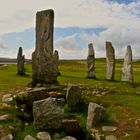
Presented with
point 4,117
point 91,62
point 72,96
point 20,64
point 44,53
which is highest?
point 44,53

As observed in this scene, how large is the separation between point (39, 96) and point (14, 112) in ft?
9.50

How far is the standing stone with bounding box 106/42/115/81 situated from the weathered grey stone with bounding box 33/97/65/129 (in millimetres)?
23269

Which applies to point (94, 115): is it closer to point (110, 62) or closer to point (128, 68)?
point (128, 68)

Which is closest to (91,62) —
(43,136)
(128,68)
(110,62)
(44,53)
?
(110,62)

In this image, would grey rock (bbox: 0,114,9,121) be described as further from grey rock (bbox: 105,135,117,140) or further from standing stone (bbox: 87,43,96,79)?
standing stone (bbox: 87,43,96,79)

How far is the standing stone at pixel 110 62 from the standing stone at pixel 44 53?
12.3 m

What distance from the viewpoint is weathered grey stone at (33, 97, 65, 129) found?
1992 cm

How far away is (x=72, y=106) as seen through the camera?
2436 cm

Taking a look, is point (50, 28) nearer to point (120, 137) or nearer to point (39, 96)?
point (39, 96)

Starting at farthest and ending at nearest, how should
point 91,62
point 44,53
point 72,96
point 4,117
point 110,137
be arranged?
point 91,62 → point 44,53 → point 72,96 → point 4,117 → point 110,137

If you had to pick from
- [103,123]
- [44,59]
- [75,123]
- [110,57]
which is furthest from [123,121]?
[110,57]

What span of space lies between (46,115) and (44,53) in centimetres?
1221

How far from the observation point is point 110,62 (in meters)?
43.7

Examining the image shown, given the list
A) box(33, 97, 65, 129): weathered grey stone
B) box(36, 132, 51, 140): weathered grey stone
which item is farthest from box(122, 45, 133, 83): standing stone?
box(36, 132, 51, 140): weathered grey stone
